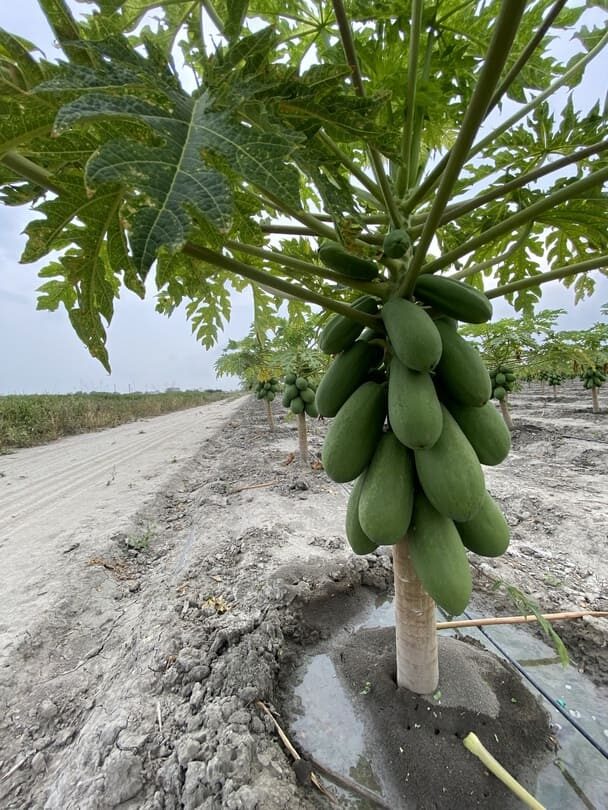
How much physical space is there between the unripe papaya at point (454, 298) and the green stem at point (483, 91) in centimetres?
25

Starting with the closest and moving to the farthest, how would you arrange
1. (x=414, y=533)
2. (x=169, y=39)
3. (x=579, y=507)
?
(x=414, y=533)
(x=169, y=39)
(x=579, y=507)

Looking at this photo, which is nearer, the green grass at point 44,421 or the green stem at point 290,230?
the green stem at point 290,230

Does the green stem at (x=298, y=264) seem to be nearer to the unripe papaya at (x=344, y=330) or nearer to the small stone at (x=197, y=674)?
the unripe papaya at (x=344, y=330)

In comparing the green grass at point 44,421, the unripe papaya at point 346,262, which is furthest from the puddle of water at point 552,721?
the green grass at point 44,421

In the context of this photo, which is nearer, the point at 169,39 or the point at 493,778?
the point at 493,778

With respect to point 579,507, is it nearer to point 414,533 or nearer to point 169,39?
point 414,533

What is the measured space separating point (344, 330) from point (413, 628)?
995 mm

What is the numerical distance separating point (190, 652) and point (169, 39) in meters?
2.54

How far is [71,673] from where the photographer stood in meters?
1.97

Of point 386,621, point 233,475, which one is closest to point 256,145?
point 386,621

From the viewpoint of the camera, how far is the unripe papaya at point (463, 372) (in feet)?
3.63


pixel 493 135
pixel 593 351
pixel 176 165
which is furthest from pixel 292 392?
pixel 593 351

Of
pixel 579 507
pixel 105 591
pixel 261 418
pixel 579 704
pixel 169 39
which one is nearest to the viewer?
pixel 579 704

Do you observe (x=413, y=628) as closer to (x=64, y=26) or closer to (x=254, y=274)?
(x=254, y=274)
